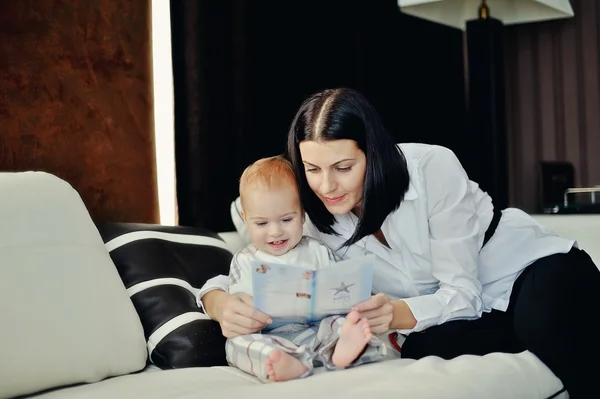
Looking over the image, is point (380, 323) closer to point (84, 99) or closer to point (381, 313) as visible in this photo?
point (381, 313)

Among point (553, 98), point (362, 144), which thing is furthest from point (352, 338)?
point (553, 98)

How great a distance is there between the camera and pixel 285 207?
1.72m

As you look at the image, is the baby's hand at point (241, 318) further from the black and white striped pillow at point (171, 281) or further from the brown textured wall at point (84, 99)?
the brown textured wall at point (84, 99)

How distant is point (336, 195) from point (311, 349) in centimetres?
34

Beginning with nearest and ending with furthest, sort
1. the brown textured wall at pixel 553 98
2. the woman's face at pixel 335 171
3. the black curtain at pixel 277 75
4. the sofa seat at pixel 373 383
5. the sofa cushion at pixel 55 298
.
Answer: the sofa seat at pixel 373 383 < the sofa cushion at pixel 55 298 < the woman's face at pixel 335 171 < the black curtain at pixel 277 75 < the brown textured wall at pixel 553 98

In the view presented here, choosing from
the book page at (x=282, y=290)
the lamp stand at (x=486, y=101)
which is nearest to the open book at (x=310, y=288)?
the book page at (x=282, y=290)

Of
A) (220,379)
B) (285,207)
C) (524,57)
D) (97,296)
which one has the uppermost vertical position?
(524,57)

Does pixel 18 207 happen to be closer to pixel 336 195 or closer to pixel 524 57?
pixel 336 195

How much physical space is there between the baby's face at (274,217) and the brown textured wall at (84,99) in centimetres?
78

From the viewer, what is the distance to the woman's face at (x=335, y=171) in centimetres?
166

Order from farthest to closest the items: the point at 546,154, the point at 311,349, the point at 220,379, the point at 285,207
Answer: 1. the point at 546,154
2. the point at 285,207
3. the point at 311,349
4. the point at 220,379

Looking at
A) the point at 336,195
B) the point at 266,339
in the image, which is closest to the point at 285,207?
the point at 336,195

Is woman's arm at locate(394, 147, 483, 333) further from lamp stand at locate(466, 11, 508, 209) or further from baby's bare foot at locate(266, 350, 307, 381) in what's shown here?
lamp stand at locate(466, 11, 508, 209)

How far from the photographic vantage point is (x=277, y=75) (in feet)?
9.89
